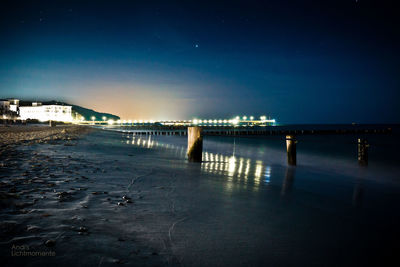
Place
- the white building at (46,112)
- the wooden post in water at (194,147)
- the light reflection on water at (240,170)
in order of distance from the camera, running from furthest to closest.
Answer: the white building at (46,112), the wooden post in water at (194,147), the light reflection on water at (240,170)

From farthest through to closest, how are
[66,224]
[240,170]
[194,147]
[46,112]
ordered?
[46,112] < [194,147] < [240,170] < [66,224]

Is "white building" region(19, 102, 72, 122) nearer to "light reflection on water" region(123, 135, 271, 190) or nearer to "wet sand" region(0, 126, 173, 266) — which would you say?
"light reflection on water" region(123, 135, 271, 190)

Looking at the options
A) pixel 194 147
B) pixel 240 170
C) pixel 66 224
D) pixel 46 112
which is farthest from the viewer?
pixel 46 112

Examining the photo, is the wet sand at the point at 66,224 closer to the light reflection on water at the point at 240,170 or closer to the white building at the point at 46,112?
the light reflection on water at the point at 240,170

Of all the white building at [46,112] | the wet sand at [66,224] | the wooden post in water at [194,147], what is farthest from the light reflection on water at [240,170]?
the white building at [46,112]

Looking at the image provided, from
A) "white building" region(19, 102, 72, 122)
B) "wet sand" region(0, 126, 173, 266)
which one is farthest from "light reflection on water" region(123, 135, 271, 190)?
"white building" region(19, 102, 72, 122)

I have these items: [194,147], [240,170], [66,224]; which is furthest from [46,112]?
[66,224]

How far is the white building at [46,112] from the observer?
123625mm

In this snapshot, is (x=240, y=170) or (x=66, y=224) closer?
(x=66, y=224)

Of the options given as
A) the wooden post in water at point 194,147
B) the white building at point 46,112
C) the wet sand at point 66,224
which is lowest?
the wet sand at point 66,224

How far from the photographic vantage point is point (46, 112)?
124m

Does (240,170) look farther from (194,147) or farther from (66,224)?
(66,224)

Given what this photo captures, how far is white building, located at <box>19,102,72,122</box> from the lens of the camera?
4867 inches

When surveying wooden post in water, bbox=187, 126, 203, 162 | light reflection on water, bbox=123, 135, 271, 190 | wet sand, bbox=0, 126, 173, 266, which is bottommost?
light reflection on water, bbox=123, 135, 271, 190
